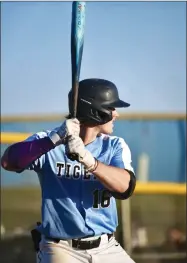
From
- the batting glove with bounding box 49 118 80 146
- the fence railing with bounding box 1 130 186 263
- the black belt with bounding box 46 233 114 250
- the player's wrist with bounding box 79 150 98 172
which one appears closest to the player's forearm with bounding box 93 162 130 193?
the player's wrist with bounding box 79 150 98 172

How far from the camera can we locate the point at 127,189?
8.57 ft

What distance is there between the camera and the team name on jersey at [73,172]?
9.02 ft

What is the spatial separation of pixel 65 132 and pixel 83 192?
1.25 ft

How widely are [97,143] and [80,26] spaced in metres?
0.51

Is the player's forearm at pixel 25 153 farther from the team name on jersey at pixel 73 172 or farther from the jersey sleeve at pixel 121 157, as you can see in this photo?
the jersey sleeve at pixel 121 157

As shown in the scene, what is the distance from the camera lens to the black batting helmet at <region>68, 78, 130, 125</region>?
271cm

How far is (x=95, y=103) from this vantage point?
272cm

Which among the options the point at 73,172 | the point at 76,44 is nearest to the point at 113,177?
the point at 73,172

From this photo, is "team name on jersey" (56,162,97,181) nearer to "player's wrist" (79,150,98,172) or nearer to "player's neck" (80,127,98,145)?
"player's neck" (80,127,98,145)

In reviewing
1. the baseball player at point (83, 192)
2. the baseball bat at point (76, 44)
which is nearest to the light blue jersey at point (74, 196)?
the baseball player at point (83, 192)

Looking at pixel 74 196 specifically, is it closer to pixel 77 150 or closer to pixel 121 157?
pixel 121 157

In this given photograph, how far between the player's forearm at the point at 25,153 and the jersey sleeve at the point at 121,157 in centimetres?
33

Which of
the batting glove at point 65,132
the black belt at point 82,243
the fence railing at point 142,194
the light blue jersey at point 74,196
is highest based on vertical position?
the batting glove at point 65,132

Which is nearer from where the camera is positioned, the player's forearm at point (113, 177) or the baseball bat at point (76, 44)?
the player's forearm at point (113, 177)
